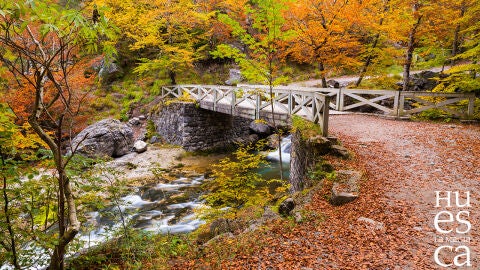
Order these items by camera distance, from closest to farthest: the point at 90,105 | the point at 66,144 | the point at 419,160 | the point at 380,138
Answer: the point at 419,160 → the point at 380,138 → the point at 66,144 → the point at 90,105

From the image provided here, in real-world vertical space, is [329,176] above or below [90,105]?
below

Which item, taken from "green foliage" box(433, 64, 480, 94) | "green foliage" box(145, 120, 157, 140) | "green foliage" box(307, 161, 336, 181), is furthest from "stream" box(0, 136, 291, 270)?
"green foliage" box(433, 64, 480, 94)

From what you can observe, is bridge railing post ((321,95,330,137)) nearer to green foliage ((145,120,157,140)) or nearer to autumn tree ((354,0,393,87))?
autumn tree ((354,0,393,87))

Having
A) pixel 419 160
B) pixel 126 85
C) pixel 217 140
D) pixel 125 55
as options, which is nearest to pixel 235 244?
pixel 419 160

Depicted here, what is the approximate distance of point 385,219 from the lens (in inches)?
180

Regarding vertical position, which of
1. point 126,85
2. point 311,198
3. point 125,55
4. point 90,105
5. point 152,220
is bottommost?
point 152,220

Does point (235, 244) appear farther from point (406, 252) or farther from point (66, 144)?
point (66, 144)

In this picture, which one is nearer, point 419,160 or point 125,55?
point 419,160

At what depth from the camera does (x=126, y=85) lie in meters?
21.2

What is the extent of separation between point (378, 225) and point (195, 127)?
41.9 ft

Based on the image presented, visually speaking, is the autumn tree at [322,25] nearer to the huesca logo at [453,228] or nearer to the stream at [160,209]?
the stream at [160,209]

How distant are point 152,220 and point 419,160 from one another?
788 centimetres

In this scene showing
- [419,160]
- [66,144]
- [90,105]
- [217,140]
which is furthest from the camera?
[90,105]

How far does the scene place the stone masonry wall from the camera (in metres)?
16.0
